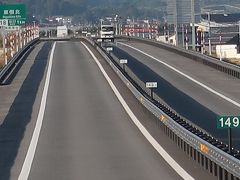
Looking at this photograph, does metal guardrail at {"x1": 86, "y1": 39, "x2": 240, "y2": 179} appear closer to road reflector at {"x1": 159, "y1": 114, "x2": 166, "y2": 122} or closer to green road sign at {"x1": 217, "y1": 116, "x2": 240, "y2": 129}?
road reflector at {"x1": 159, "y1": 114, "x2": 166, "y2": 122}

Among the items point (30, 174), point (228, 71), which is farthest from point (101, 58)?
point (30, 174)

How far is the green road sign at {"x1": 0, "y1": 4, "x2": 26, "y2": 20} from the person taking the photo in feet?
244

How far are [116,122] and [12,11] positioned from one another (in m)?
53.0

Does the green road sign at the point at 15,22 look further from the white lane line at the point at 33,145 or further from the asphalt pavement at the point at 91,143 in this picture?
the white lane line at the point at 33,145

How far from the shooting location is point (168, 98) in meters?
34.3

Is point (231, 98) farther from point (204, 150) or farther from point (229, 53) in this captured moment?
point (229, 53)

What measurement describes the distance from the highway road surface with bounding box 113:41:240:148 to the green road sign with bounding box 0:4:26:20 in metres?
18.8

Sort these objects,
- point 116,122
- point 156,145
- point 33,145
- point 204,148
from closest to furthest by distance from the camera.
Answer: point 204,148
point 156,145
point 33,145
point 116,122

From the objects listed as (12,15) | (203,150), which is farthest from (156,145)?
(12,15)

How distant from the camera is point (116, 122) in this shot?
25.2 metres

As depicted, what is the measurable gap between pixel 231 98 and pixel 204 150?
17977mm

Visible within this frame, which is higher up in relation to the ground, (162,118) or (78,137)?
(162,118)

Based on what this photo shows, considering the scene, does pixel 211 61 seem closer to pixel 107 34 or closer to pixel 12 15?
pixel 12 15

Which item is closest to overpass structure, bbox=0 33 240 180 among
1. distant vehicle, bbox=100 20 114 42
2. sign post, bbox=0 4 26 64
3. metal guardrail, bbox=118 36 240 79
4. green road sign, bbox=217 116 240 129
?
metal guardrail, bbox=118 36 240 79
